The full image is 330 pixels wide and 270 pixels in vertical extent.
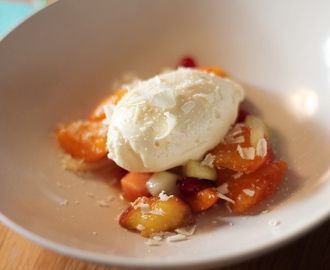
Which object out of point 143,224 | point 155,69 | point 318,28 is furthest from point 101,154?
point 318,28

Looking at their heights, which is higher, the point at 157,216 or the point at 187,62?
the point at 187,62

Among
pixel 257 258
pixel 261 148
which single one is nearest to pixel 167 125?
pixel 261 148

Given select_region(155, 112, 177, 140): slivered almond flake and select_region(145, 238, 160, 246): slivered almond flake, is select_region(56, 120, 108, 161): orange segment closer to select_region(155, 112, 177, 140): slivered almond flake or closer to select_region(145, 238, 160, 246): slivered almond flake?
select_region(155, 112, 177, 140): slivered almond flake

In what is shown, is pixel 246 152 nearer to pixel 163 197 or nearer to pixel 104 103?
pixel 163 197

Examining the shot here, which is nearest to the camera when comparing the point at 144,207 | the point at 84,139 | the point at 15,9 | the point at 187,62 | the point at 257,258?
the point at 257,258

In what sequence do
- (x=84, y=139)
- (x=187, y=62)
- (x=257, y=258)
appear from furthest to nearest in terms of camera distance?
(x=187, y=62) < (x=84, y=139) < (x=257, y=258)

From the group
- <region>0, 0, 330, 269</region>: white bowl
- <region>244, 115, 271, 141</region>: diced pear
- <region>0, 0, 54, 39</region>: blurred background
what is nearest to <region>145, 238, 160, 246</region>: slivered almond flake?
<region>0, 0, 330, 269</region>: white bowl

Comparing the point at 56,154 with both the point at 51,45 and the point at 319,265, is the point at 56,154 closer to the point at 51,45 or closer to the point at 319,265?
the point at 51,45
